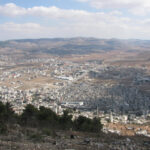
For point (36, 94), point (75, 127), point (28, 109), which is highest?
point (28, 109)

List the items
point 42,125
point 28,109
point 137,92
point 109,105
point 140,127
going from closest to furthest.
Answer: point 42,125
point 28,109
point 140,127
point 109,105
point 137,92

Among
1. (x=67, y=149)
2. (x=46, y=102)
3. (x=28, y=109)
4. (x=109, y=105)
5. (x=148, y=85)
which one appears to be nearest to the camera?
(x=67, y=149)

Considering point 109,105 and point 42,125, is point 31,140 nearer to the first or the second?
point 42,125

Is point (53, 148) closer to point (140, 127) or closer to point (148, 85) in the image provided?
point (140, 127)

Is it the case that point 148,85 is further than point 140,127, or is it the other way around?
point 148,85

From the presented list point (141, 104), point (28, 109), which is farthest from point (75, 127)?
point (141, 104)

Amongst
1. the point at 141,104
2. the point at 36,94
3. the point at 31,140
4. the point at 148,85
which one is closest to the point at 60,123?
the point at 31,140

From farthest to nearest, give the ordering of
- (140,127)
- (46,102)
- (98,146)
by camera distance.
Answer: (46,102) < (140,127) < (98,146)

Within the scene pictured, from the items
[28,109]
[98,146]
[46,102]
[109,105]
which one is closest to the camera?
[98,146]

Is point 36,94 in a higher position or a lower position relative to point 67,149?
lower
